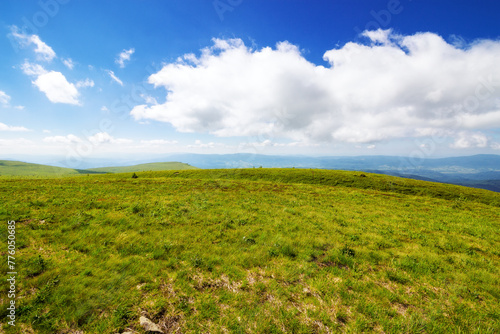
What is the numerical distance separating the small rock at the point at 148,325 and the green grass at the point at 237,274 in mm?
263

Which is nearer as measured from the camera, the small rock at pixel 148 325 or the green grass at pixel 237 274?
the small rock at pixel 148 325

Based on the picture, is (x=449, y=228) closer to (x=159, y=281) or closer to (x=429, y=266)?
(x=429, y=266)

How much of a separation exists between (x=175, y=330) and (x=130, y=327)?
141 centimetres

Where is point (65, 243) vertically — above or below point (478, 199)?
above

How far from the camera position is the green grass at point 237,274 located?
6359 mm

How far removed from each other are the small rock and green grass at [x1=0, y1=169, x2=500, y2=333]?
0.86ft

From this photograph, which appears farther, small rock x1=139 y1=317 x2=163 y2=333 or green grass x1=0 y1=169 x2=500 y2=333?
green grass x1=0 y1=169 x2=500 y2=333

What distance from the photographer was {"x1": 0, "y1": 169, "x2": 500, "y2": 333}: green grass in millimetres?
6359

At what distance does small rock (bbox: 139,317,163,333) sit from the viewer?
5.72 meters

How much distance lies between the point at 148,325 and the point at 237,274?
404cm

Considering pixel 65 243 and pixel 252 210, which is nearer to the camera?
pixel 65 243

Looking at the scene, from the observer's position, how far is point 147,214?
1545 cm

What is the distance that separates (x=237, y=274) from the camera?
8883 millimetres

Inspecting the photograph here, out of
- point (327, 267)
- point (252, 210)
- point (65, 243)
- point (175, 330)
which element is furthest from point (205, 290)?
point (252, 210)
